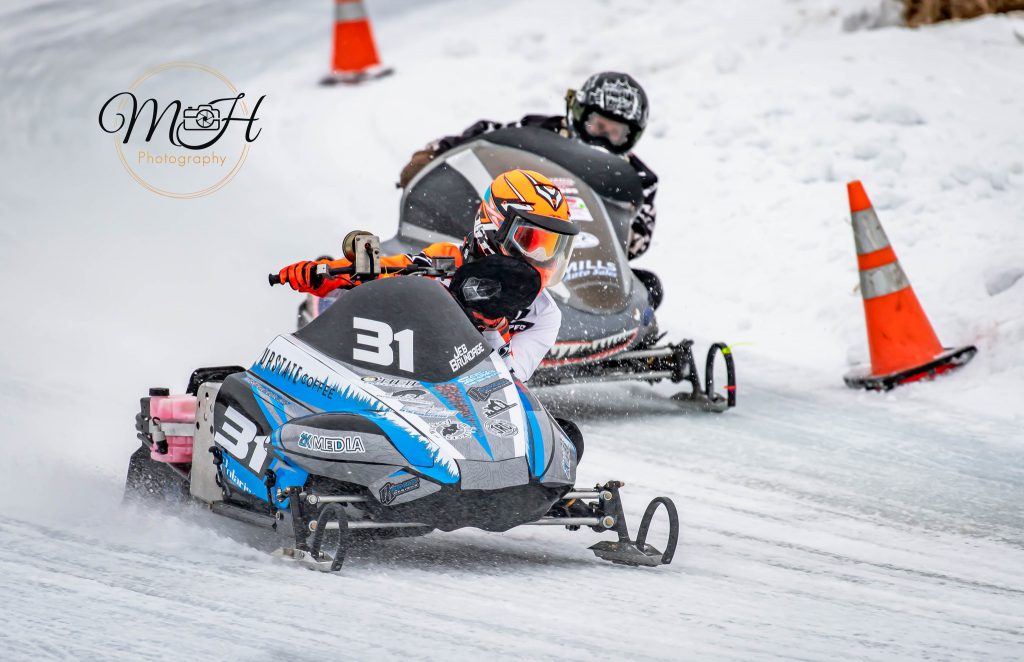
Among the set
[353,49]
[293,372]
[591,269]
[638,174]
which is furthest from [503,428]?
[353,49]

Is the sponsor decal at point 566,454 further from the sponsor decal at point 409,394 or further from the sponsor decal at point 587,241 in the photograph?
the sponsor decal at point 587,241

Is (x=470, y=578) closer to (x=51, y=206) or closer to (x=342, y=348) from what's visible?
(x=342, y=348)

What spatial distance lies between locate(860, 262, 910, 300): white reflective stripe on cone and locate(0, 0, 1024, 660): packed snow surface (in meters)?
0.63

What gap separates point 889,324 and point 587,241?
200cm

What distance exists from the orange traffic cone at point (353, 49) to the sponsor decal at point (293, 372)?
1090cm

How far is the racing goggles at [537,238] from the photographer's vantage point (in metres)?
5.86

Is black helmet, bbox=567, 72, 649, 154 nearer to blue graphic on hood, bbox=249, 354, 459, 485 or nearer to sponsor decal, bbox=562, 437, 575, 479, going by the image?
sponsor decal, bbox=562, 437, 575, 479

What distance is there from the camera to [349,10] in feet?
52.9

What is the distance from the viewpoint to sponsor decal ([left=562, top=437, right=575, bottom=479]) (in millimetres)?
5414

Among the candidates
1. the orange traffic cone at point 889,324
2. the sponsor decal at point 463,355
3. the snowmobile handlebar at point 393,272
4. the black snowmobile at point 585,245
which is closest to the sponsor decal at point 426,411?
the sponsor decal at point 463,355

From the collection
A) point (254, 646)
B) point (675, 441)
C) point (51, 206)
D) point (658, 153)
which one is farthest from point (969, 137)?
point (254, 646)

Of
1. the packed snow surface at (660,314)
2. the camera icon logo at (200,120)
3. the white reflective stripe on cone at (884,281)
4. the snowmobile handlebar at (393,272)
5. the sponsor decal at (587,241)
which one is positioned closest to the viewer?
the packed snow surface at (660,314)

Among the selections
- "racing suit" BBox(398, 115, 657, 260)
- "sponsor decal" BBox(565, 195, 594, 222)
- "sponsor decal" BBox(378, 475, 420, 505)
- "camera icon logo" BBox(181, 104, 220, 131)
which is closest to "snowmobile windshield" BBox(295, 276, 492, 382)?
"sponsor decal" BBox(378, 475, 420, 505)

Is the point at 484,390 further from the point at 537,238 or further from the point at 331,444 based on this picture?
the point at 537,238
